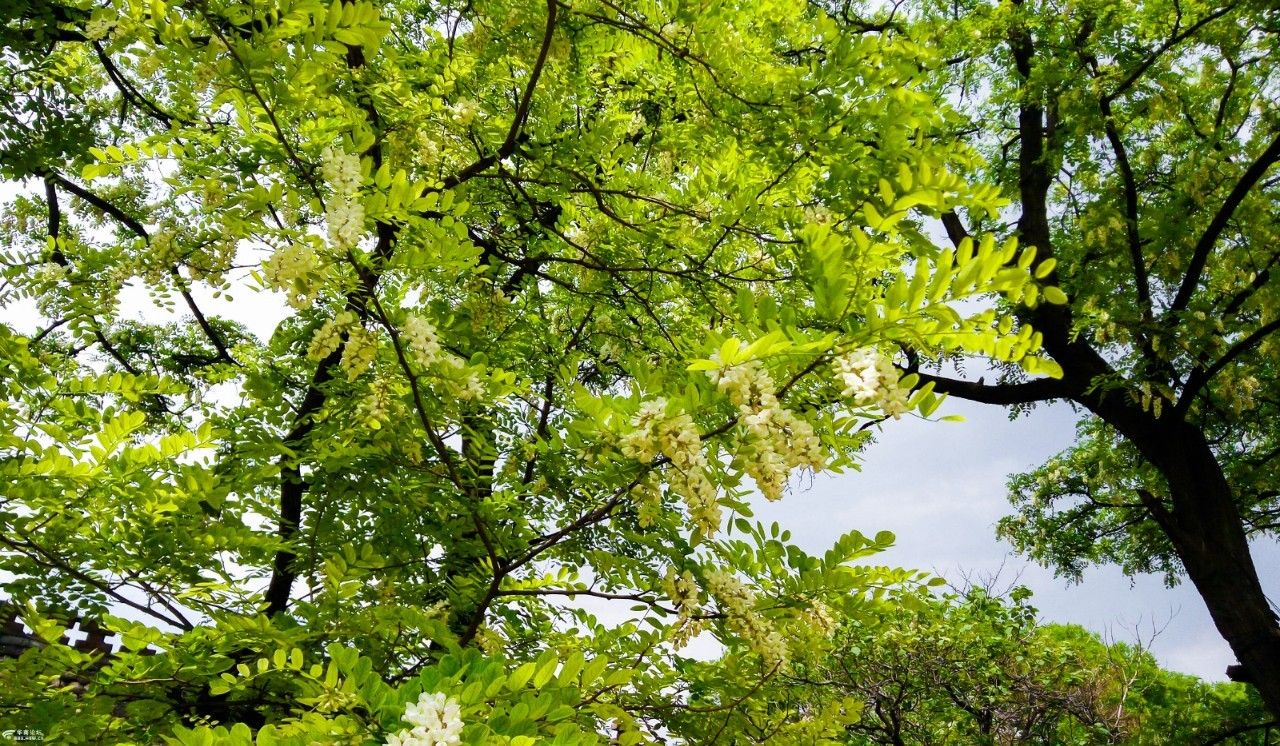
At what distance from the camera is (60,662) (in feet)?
9.00

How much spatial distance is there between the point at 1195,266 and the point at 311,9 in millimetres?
7109

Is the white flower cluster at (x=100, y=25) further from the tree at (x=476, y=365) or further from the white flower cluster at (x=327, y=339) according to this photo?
the white flower cluster at (x=327, y=339)

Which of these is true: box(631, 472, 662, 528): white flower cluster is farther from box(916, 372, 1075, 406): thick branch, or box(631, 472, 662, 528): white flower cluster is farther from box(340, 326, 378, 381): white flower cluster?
box(916, 372, 1075, 406): thick branch

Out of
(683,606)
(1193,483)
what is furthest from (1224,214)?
Answer: (683,606)

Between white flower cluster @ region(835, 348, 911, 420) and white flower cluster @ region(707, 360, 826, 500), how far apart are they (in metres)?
0.14

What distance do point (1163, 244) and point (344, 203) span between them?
7.37m

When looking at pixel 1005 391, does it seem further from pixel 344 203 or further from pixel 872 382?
pixel 344 203

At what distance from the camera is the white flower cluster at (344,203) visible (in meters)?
1.90

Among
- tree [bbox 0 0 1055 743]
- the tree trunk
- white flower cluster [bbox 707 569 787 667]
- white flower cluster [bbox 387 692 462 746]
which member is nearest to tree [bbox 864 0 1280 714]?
the tree trunk

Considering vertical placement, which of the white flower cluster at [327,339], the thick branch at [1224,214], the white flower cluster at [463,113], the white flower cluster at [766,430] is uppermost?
the thick branch at [1224,214]

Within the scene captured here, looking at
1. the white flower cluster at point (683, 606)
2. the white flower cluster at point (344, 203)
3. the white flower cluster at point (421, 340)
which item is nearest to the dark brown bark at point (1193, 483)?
the white flower cluster at point (683, 606)

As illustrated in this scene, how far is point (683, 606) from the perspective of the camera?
2455mm

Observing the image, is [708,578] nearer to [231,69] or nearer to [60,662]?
[231,69]

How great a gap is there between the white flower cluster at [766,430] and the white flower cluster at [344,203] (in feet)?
2.94
